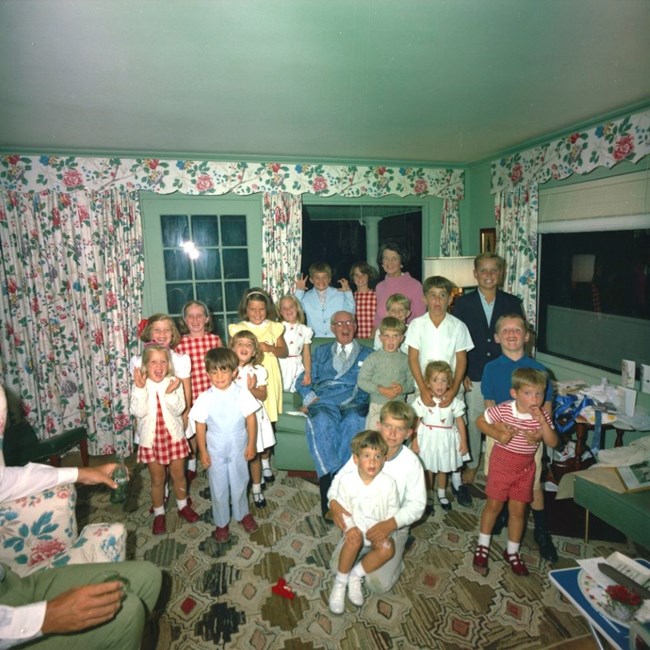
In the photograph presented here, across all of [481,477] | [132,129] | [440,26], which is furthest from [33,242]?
[481,477]

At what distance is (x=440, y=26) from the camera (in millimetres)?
1924

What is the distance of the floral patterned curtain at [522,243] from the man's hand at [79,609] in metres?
4.05

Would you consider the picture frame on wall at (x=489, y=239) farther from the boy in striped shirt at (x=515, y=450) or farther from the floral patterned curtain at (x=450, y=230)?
the boy in striped shirt at (x=515, y=450)

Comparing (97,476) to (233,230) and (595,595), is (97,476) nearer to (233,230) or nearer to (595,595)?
(595,595)

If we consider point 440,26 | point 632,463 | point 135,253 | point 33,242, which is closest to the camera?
point 440,26

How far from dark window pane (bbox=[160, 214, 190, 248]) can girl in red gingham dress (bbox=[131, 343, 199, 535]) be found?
1.93 m

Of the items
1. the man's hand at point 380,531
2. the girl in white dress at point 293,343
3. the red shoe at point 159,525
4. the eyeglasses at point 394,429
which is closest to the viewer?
the man's hand at point 380,531

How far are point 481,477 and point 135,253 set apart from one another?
3.92m

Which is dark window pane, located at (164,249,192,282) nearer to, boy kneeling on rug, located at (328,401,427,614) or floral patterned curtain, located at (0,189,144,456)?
floral patterned curtain, located at (0,189,144,456)

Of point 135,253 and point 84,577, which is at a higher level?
point 135,253

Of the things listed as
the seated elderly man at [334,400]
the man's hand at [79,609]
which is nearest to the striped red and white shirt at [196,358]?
the seated elderly man at [334,400]

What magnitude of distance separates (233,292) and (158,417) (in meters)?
2.18

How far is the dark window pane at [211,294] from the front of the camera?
4.73 meters

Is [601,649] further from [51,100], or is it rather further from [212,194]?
[212,194]
